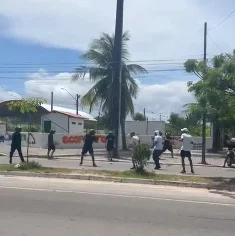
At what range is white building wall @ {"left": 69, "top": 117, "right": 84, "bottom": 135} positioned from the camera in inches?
1654

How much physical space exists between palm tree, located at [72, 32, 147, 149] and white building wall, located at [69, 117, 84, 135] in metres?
7.31

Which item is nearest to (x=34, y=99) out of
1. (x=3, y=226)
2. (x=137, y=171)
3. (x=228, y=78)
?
(x=137, y=171)

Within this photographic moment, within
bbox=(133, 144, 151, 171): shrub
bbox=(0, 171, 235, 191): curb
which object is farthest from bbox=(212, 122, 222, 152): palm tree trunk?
bbox=(0, 171, 235, 191): curb

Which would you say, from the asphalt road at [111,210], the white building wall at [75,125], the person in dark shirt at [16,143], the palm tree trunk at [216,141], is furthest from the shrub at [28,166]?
the white building wall at [75,125]

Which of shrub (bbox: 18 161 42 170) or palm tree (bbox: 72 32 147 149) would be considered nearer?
shrub (bbox: 18 161 42 170)

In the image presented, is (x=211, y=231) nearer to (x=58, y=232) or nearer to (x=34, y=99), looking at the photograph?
(x=58, y=232)

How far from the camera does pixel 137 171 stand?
14695 mm

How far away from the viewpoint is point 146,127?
168 ft

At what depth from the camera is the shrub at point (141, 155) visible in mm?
14672

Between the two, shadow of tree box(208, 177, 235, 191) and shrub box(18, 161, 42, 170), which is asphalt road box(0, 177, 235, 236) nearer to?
shadow of tree box(208, 177, 235, 191)

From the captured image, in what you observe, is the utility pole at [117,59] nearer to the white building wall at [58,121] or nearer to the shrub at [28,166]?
the shrub at [28,166]

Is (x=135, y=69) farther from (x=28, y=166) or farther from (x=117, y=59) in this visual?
(x=28, y=166)

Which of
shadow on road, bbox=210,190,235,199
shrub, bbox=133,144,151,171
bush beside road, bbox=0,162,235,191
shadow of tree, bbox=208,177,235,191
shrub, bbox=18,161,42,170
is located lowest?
shadow on road, bbox=210,190,235,199

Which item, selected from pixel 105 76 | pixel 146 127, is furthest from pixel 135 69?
pixel 146 127
